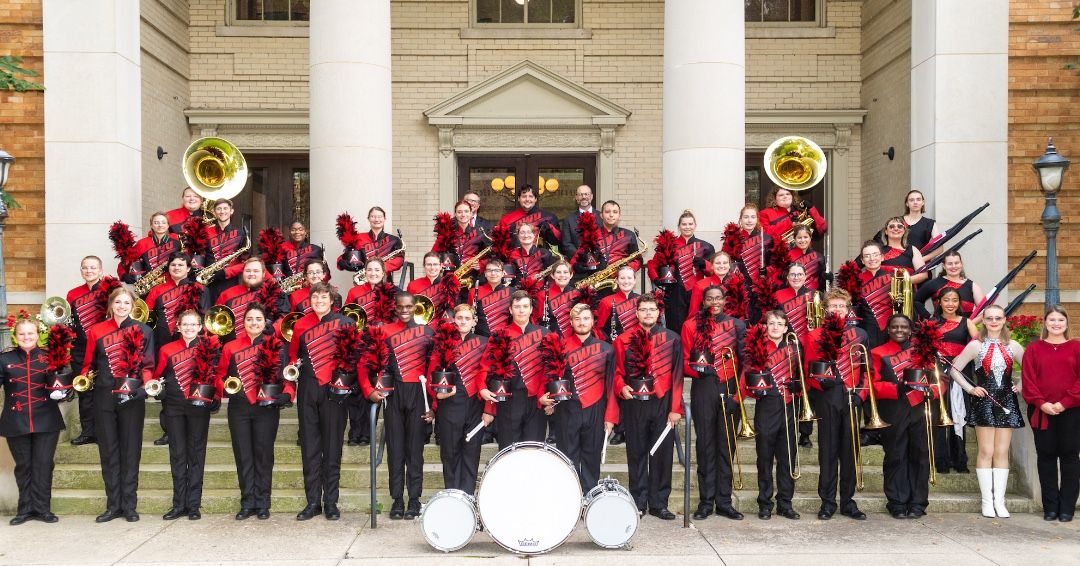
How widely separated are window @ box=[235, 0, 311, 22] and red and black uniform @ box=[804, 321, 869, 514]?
1095 centimetres

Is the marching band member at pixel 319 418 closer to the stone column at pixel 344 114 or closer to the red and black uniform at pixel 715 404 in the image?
the stone column at pixel 344 114

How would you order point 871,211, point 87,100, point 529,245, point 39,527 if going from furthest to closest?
point 871,211, point 87,100, point 529,245, point 39,527

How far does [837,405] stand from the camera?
908 cm

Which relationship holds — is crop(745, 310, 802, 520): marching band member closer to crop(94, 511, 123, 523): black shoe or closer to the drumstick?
the drumstick

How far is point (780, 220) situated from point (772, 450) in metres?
3.55

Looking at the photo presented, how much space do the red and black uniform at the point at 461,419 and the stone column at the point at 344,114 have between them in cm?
346

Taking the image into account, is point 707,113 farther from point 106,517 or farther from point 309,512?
point 106,517

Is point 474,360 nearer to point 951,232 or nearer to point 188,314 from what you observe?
point 188,314

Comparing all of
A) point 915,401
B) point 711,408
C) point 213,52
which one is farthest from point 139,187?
point 915,401

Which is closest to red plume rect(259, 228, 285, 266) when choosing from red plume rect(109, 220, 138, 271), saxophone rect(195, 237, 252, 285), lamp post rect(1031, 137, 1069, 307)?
saxophone rect(195, 237, 252, 285)

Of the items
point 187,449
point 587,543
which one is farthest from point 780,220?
point 187,449

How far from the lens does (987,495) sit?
9.07 m

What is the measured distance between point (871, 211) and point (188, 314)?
1111 centimetres

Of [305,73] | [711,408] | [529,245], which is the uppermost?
[305,73]
